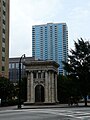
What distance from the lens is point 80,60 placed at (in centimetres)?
6762

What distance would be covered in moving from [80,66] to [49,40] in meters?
105

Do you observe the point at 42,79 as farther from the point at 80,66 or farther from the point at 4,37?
the point at 4,37

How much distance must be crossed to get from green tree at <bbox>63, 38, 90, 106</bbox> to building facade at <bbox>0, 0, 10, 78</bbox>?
139ft

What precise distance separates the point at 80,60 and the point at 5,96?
1956 cm

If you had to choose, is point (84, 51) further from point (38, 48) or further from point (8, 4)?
point (38, 48)

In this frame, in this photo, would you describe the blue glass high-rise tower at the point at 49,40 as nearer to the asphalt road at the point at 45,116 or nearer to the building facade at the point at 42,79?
the building facade at the point at 42,79

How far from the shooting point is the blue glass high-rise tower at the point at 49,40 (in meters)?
167

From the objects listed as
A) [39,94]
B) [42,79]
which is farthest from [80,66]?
[39,94]

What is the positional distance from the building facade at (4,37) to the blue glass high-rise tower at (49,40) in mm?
54045

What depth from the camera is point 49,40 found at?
17125 cm

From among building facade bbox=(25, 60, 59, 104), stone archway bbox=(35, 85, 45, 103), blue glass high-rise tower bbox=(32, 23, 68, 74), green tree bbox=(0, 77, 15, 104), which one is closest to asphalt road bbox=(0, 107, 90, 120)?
green tree bbox=(0, 77, 15, 104)

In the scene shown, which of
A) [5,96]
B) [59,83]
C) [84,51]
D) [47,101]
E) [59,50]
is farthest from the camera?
[59,50]

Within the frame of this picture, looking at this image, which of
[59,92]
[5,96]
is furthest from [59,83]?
[5,96]

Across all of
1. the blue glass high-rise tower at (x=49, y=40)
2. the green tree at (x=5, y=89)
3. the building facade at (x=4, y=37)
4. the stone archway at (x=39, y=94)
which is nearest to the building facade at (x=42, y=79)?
the stone archway at (x=39, y=94)
